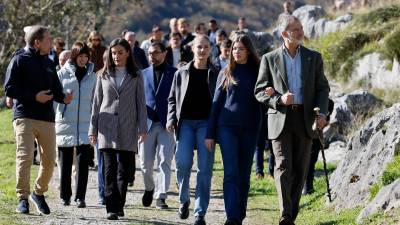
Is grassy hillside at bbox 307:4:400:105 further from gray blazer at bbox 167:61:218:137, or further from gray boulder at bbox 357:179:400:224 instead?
gray boulder at bbox 357:179:400:224

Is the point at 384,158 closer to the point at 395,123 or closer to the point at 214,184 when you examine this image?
the point at 395,123

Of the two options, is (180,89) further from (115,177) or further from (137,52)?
(137,52)

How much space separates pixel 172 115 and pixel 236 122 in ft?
3.33

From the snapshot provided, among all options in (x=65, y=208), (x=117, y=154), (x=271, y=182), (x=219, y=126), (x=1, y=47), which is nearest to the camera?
(x=219, y=126)

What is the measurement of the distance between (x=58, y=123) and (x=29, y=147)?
62.8 inches

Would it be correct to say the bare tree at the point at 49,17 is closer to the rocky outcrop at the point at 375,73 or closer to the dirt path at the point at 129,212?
the rocky outcrop at the point at 375,73

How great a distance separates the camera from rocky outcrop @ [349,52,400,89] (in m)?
20.3

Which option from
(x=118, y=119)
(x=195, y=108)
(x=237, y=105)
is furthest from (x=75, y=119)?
(x=237, y=105)

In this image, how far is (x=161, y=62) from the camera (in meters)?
12.7

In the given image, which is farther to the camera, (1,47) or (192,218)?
(1,47)

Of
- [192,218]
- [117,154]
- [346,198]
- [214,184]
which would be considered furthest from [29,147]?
[214,184]

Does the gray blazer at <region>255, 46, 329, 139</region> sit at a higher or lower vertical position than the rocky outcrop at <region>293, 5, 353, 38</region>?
lower

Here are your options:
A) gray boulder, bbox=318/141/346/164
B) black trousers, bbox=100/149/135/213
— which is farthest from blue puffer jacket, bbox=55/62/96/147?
gray boulder, bbox=318/141/346/164

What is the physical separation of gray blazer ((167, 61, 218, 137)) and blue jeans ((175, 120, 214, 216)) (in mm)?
156
